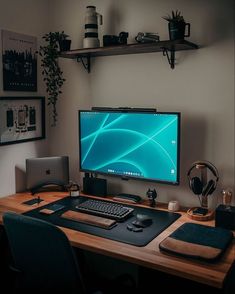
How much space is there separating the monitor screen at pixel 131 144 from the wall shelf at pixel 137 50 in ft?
1.23

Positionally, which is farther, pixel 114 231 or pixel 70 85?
pixel 70 85

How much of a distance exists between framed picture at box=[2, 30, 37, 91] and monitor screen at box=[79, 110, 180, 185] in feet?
1.55

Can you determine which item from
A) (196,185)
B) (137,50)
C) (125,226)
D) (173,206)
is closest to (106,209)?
(125,226)

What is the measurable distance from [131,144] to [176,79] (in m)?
0.47

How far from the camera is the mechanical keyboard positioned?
1.96 meters

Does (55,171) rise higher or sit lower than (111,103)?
lower

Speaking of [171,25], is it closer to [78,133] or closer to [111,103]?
[111,103]

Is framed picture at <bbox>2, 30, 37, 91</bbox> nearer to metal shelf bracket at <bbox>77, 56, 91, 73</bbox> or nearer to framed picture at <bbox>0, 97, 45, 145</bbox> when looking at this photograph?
framed picture at <bbox>0, 97, 45, 145</bbox>

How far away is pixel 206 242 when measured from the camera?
5.30 ft

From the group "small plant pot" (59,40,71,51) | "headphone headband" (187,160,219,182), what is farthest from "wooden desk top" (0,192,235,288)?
"small plant pot" (59,40,71,51)

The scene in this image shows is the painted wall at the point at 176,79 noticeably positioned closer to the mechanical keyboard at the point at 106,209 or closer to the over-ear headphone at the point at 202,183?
the over-ear headphone at the point at 202,183

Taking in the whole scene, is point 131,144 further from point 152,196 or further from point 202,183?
point 202,183

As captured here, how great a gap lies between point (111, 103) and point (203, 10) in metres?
0.82

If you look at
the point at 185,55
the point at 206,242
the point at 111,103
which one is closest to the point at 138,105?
the point at 111,103
